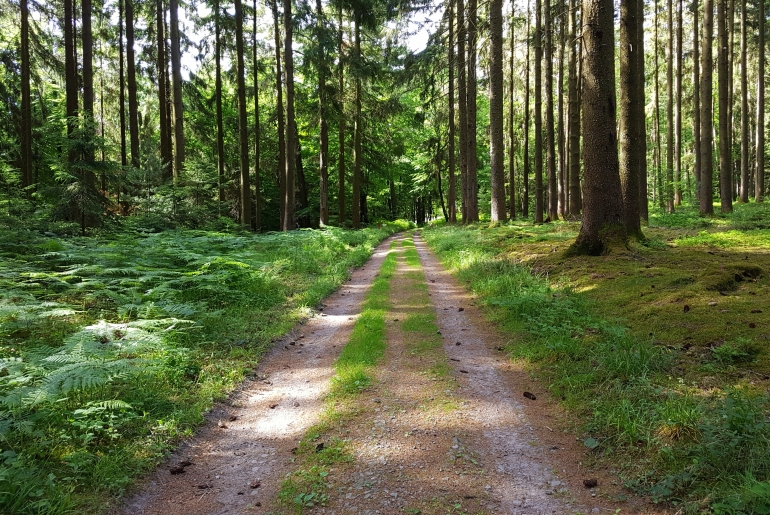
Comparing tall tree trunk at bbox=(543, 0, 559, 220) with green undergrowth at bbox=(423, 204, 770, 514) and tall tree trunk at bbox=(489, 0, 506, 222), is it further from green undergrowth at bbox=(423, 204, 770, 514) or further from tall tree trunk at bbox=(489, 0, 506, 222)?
green undergrowth at bbox=(423, 204, 770, 514)

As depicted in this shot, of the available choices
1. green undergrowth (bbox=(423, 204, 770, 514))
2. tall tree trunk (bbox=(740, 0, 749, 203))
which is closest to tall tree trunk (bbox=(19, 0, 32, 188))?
green undergrowth (bbox=(423, 204, 770, 514))

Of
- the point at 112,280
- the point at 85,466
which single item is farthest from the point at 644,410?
the point at 112,280

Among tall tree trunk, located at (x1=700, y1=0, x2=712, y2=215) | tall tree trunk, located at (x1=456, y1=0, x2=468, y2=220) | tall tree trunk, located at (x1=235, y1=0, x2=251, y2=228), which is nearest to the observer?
tall tree trunk, located at (x1=700, y1=0, x2=712, y2=215)

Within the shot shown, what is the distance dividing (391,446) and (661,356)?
2745 mm

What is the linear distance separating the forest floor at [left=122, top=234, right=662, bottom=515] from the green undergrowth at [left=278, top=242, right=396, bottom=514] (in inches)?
0.5

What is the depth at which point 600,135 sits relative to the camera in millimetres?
8359

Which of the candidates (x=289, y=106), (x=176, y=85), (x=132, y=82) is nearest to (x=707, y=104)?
(x=289, y=106)

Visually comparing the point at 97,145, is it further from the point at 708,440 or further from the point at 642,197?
the point at 642,197

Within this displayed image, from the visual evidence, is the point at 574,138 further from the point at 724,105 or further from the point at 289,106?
the point at 289,106

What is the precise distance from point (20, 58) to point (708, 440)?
970 inches

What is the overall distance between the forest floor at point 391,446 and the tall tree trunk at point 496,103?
525 inches

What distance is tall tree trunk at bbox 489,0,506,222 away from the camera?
17125 millimetres

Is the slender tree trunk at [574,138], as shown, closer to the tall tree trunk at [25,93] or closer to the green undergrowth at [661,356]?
the green undergrowth at [661,356]

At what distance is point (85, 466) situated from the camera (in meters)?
3.09
